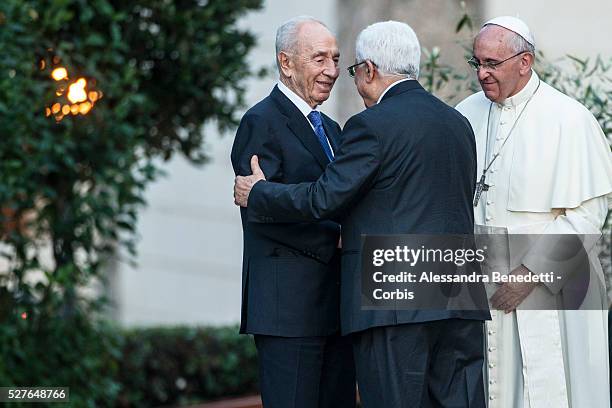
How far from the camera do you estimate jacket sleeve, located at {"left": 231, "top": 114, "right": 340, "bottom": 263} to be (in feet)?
14.8

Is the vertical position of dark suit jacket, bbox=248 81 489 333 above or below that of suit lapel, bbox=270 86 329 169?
below

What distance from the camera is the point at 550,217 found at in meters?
4.66

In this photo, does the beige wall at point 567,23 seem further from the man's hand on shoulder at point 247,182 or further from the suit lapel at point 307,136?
the man's hand on shoulder at point 247,182

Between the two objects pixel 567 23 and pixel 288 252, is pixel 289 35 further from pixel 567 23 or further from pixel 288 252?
pixel 567 23

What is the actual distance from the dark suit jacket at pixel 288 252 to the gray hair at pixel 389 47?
0.37 m

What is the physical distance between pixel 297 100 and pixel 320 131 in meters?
0.14

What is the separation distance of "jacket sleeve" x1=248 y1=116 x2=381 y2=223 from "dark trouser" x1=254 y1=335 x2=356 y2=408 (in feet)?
1.53

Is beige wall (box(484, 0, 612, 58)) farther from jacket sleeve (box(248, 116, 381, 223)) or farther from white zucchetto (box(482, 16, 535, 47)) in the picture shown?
jacket sleeve (box(248, 116, 381, 223))

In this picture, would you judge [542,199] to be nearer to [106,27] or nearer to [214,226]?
[106,27]

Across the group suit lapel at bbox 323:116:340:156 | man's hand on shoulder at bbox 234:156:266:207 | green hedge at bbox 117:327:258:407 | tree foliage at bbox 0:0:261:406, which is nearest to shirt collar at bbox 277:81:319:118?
suit lapel at bbox 323:116:340:156

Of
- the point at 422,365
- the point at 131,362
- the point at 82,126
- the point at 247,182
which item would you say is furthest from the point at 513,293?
the point at 131,362

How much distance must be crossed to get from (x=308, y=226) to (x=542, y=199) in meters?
0.85

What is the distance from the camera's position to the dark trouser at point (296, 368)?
4512 millimetres

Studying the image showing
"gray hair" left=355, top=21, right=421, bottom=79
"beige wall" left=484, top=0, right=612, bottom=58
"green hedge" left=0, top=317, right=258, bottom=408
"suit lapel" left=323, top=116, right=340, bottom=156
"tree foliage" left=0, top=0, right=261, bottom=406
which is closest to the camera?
"gray hair" left=355, top=21, right=421, bottom=79
